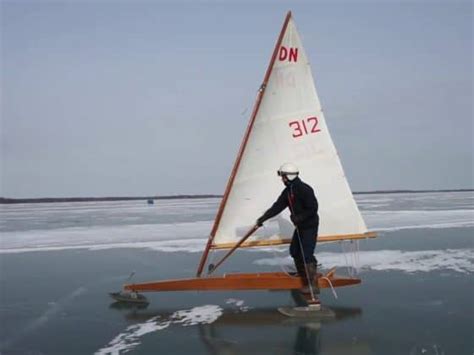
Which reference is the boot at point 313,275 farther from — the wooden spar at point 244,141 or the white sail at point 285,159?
the wooden spar at point 244,141

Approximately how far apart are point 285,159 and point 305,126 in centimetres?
49

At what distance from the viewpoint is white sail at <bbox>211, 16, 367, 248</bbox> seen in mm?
5848

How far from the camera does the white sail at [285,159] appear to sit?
5848mm

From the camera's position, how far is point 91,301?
19.3 ft

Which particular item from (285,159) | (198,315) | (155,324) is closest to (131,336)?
(155,324)

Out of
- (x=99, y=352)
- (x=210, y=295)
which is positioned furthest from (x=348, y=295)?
(x=99, y=352)

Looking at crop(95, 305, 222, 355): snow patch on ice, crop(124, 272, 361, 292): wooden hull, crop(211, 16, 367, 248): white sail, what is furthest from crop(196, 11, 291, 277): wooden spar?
crop(95, 305, 222, 355): snow patch on ice

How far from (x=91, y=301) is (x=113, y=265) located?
95.6 inches

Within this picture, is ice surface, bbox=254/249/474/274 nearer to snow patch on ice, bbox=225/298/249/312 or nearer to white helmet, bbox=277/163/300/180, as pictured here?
snow patch on ice, bbox=225/298/249/312

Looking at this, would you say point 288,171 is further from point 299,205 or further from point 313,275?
point 313,275

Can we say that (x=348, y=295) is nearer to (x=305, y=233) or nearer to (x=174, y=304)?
(x=305, y=233)

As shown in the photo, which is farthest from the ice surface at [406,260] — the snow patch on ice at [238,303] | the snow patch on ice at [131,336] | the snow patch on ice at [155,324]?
the snow patch on ice at [131,336]

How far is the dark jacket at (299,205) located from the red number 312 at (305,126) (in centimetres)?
83

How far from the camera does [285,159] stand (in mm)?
5883
